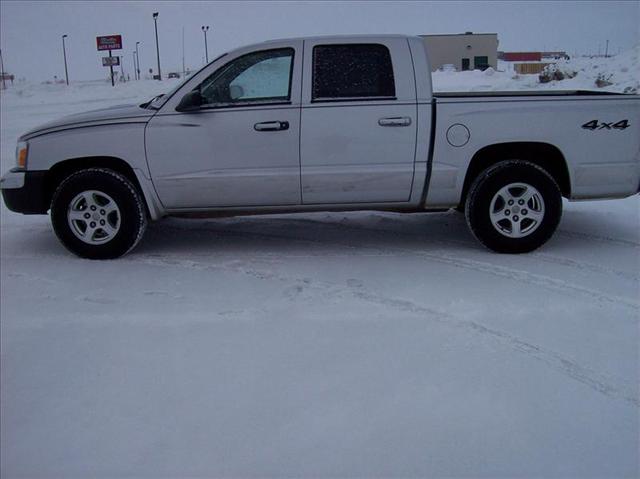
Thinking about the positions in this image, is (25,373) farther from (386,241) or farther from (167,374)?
(386,241)

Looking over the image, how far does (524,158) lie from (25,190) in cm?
429

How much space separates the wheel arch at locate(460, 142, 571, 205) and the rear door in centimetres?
57

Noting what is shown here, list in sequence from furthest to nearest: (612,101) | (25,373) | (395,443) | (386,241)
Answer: (386,241) → (612,101) → (25,373) → (395,443)

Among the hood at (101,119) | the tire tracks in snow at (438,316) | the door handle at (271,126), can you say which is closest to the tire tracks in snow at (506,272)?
the tire tracks in snow at (438,316)

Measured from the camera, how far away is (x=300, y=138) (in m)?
5.30

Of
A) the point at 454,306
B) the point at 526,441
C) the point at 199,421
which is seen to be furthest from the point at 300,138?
the point at 526,441

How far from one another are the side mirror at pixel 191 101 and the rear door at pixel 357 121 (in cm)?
85

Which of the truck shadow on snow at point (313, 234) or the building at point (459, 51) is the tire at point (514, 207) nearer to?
the truck shadow on snow at point (313, 234)

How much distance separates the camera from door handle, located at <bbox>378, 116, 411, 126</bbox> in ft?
17.3

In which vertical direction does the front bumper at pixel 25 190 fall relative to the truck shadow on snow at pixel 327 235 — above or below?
above

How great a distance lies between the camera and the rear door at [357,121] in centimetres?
528

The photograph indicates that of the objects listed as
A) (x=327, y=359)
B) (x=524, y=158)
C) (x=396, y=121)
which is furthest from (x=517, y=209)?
(x=327, y=359)

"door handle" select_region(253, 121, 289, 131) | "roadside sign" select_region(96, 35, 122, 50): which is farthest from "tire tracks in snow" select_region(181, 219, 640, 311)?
"roadside sign" select_region(96, 35, 122, 50)

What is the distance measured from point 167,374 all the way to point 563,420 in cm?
199
